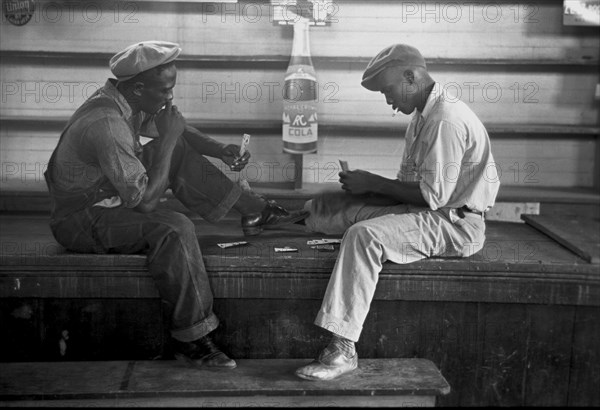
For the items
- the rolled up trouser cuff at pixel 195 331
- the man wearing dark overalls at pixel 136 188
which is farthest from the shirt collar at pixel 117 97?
the rolled up trouser cuff at pixel 195 331

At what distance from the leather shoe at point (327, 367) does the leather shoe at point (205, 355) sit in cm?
32

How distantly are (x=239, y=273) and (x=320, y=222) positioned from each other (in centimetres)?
60

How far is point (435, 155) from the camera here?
3.48 m

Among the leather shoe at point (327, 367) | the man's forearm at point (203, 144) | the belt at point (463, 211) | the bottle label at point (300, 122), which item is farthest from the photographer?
the bottle label at point (300, 122)

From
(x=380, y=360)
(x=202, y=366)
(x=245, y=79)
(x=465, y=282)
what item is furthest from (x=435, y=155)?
(x=245, y=79)

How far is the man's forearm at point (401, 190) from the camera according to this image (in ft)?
11.8

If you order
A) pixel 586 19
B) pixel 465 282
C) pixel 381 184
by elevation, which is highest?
pixel 586 19

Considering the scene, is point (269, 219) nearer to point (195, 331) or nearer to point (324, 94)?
point (195, 331)

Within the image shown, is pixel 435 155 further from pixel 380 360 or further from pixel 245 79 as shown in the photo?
pixel 245 79

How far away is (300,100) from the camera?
461cm

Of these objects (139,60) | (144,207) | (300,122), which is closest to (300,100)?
(300,122)

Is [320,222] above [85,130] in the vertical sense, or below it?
below

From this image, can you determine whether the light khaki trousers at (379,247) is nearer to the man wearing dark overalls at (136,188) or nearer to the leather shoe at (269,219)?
the leather shoe at (269,219)

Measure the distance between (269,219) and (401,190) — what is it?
0.78 meters
